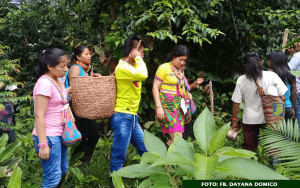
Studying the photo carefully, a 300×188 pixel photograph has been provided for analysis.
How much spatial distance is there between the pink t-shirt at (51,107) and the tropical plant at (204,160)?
4.18 feet

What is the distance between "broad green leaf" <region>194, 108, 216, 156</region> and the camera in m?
1.01

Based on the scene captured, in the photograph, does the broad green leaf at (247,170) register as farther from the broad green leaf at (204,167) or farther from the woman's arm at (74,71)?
the woman's arm at (74,71)

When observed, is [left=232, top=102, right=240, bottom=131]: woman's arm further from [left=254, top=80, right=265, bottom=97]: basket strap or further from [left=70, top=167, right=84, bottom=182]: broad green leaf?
[left=70, top=167, right=84, bottom=182]: broad green leaf

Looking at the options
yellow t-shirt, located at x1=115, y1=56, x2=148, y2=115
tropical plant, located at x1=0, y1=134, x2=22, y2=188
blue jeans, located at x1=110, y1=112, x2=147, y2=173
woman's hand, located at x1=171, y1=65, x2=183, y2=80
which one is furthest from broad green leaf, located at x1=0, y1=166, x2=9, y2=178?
woman's hand, located at x1=171, y1=65, x2=183, y2=80

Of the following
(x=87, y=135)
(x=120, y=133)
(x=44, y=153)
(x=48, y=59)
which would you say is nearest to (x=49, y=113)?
(x=44, y=153)

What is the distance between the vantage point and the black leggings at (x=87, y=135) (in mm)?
3293

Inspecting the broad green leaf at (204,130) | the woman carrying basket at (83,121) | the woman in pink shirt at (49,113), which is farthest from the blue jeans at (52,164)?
the broad green leaf at (204,130)

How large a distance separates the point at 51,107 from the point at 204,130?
1530 millimetres

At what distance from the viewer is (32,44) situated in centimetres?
827

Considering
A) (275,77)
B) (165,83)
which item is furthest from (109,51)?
(275,77)

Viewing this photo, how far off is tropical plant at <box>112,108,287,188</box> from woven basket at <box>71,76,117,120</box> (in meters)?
1.58

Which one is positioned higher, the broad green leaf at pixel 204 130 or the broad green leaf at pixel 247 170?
the broad green leaf at pixel 204 130

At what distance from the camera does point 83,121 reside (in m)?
3.30

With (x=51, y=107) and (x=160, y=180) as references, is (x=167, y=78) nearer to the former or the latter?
(x=51, y=107)
